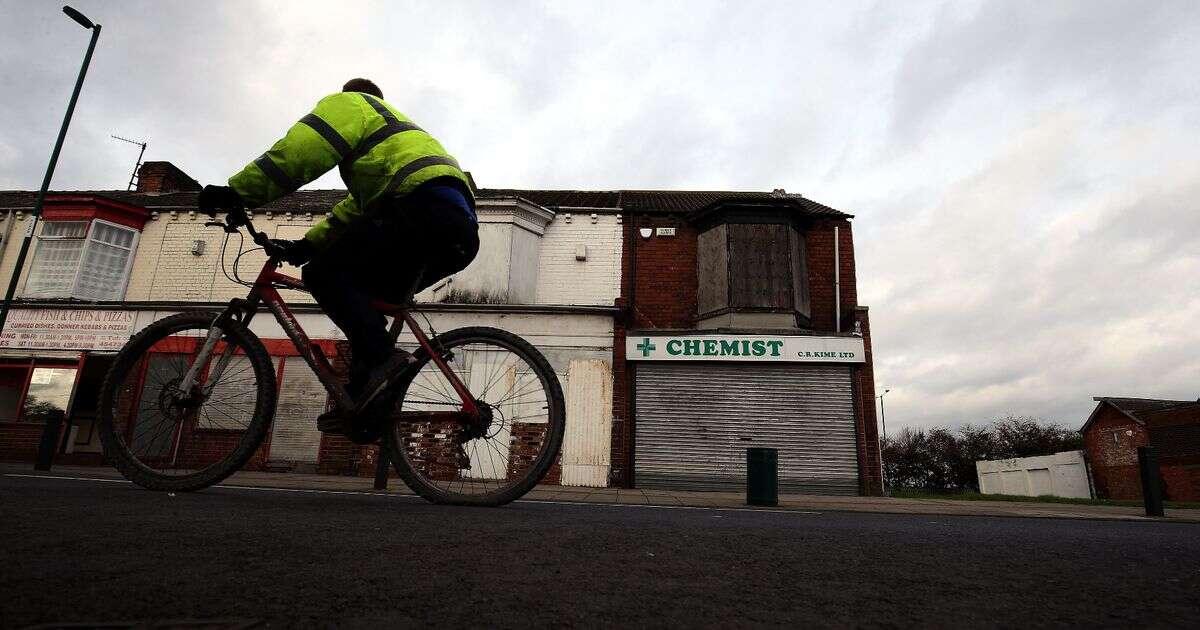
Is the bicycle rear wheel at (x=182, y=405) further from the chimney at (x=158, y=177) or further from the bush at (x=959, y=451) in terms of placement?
the bush at (x=959, y=451)

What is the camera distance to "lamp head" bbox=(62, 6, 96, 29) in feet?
39.4

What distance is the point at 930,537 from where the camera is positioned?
252 cm

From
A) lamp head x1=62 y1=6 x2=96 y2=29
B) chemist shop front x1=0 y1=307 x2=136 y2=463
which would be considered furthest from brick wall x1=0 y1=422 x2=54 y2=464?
lamp head x1=62 y1=6 x2=96 y2=29

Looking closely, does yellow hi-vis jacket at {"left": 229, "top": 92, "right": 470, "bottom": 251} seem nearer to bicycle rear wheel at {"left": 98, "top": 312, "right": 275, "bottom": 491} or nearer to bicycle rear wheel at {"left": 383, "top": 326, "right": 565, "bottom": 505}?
bicycle rear wheel at {"left": 383, "top": 326, "right": 565, "bottom": 505}

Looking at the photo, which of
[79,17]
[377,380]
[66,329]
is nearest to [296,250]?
[377,380]

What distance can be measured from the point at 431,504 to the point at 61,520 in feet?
5.42

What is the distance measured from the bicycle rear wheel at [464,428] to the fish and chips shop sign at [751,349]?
10.8m

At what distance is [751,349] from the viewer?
14117 millimetres

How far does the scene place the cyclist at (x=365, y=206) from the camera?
9.50ft

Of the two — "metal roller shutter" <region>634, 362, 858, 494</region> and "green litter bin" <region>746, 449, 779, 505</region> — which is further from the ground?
"metal roller shutter" <region>634, 362, 858, 494</region>

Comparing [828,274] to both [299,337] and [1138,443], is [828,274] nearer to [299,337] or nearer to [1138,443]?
[299,337]

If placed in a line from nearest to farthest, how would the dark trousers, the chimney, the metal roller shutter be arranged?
1. the dark trousers
2. the metal roller shutter
3. the chimney

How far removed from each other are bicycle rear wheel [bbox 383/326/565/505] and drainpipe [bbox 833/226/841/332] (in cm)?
1328

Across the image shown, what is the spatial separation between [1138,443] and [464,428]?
127ft
